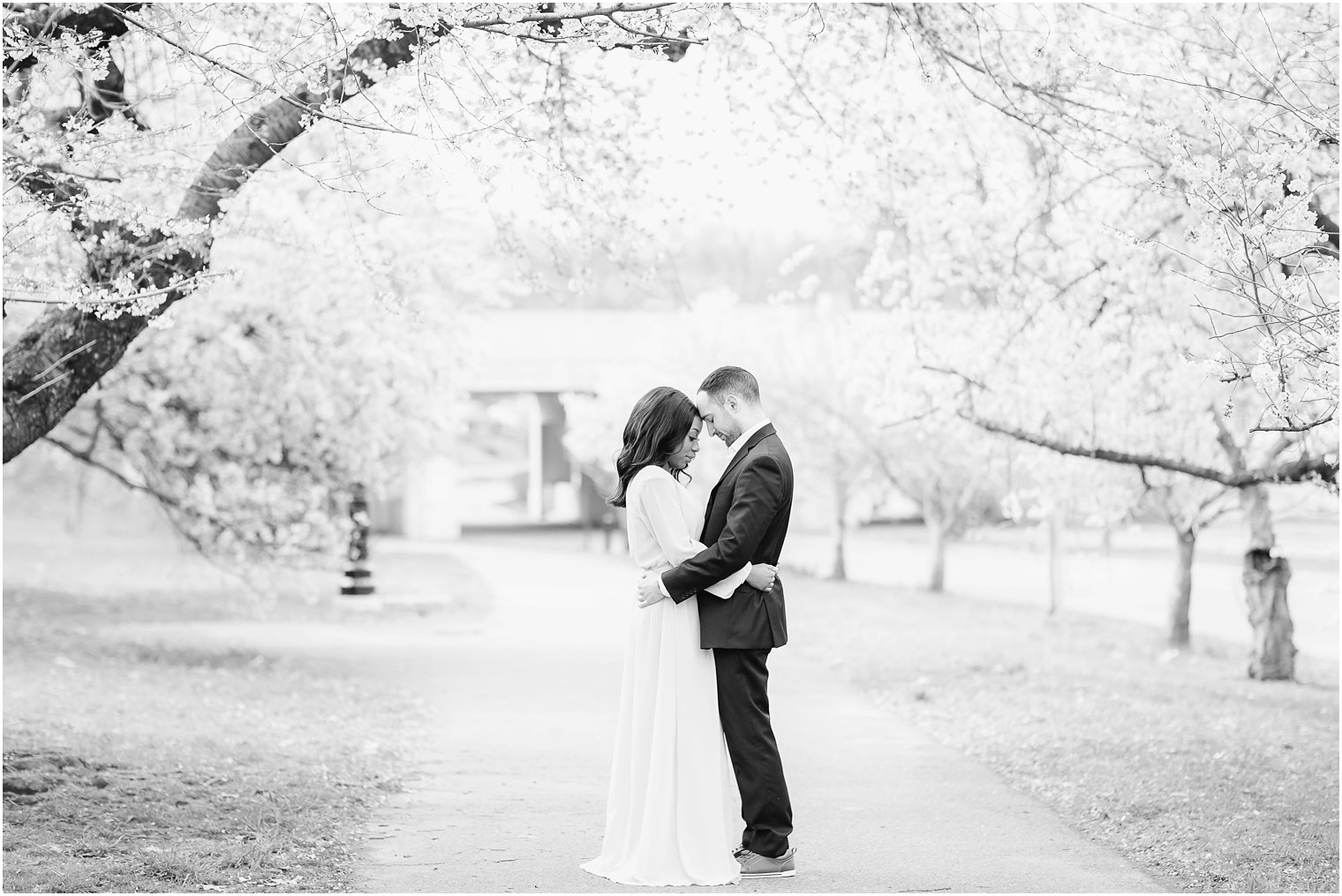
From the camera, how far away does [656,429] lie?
Result: 19.8ft

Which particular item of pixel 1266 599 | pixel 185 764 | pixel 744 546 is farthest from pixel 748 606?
pixel 1266 599

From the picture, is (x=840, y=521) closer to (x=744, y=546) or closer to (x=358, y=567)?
(x=358, y=567)

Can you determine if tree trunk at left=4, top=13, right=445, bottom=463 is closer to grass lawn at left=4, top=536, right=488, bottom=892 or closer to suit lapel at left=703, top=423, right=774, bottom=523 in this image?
grass lawn at left=4, top=536, right=488, bottom=892

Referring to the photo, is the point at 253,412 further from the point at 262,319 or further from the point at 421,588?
the point at 421,588

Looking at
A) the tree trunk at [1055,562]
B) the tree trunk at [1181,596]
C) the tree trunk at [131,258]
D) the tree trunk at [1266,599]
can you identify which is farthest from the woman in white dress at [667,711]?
the tree trunk at [1055,562]

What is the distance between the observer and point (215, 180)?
23.6 feet

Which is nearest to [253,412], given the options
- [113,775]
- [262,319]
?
[262,319]

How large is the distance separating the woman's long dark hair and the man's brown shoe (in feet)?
5.43

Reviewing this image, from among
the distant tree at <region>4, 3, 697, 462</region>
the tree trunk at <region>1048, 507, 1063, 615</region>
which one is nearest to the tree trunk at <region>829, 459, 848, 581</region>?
the tree trunk at <region>1048, 507, 1063, 615</region>

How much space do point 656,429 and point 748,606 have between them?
2.83 ft

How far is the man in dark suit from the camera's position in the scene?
5.88 meters

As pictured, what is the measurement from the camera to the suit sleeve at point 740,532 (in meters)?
5.84

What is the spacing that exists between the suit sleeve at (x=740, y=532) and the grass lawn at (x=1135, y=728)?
2.42 metres

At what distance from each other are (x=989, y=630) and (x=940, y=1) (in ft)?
41.9
